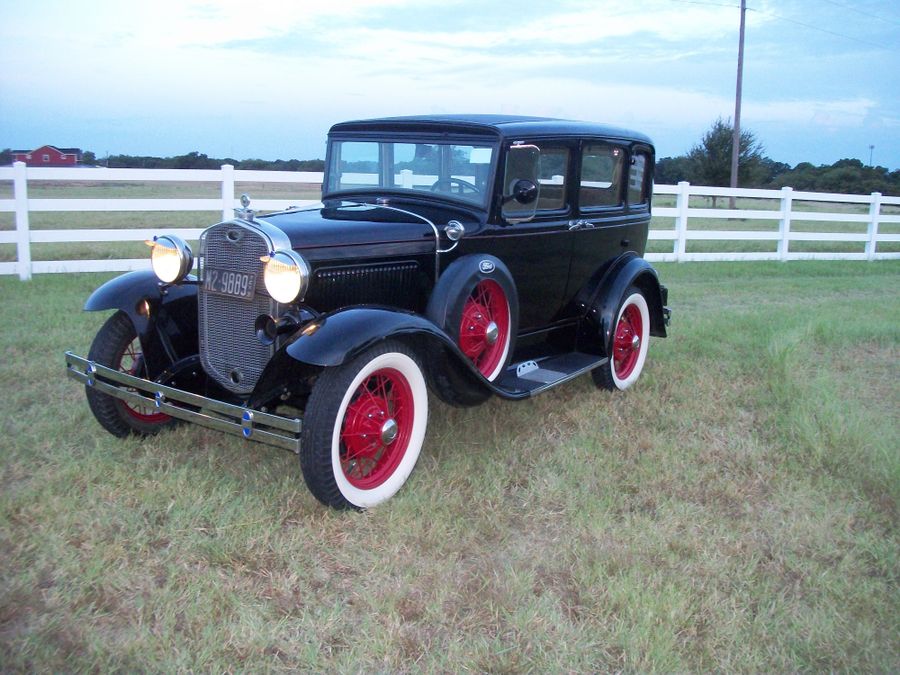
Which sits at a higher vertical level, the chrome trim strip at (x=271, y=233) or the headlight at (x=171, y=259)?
the chrome trim strip at (x=271, y=233)

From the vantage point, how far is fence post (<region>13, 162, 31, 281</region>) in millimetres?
8594

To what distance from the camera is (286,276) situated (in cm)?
345

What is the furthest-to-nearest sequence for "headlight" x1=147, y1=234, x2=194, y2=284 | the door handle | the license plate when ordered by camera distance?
the door handle, "headlight" x1=147, y1=234, x2=194, y2=284, the license plate

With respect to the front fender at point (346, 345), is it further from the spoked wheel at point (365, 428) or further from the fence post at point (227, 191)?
the fence post at point (227, 191)

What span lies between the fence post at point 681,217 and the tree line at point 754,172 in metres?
16.3

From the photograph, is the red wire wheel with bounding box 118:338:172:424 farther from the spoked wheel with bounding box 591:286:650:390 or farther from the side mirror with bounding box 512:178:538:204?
the spoked wheel with bounding box 591:286:650:390

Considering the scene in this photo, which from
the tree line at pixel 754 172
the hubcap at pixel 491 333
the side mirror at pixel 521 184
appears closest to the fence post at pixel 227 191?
the side mirror at pixel 521 184

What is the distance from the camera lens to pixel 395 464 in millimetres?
3670

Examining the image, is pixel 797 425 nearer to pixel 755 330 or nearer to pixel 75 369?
pixel 755 330

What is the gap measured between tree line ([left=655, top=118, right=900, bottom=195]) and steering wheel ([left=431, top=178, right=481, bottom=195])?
25274 millimetres

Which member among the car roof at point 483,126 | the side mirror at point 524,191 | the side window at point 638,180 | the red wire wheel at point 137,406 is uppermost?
the car roof at point 483,126

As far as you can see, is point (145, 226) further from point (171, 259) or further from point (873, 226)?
point (873, 226)

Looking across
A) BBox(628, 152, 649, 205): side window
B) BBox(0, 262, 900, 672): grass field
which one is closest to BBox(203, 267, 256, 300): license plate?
BBox(0, 262, 900, 672): grass field

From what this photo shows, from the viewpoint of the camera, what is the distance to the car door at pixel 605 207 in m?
5.02
